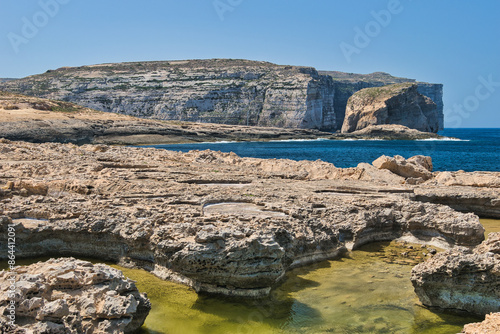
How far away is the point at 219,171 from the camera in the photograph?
1777 centimetres

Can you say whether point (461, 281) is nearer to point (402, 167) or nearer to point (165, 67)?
point (402, 167)

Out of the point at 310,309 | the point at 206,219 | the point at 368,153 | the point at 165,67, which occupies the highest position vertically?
the point at 165,67

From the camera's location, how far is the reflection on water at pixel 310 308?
7074mm

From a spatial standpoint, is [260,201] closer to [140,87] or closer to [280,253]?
[280,253]

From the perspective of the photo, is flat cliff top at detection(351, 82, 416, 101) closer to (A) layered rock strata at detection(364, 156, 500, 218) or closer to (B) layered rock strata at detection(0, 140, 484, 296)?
(A) layered rock strata at detection(364, 156, 500, 218)

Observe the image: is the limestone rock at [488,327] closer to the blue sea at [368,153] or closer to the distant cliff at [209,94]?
the blue sea at [368,153]

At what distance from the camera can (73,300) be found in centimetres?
600

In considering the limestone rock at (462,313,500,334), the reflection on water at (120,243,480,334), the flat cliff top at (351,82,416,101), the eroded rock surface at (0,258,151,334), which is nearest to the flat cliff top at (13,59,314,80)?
the flat cliff top at (351,82,416,101)

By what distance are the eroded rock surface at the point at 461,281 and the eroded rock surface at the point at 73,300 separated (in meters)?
4.97

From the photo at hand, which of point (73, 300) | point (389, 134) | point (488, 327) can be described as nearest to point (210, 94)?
point (389, 134)

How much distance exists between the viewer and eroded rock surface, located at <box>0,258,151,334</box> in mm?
5438

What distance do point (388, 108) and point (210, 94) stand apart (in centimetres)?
4272

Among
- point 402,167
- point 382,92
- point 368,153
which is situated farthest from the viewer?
point 382,92

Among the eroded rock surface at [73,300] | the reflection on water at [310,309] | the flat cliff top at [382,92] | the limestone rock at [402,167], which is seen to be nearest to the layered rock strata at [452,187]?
the limestone rock at [402,167]
